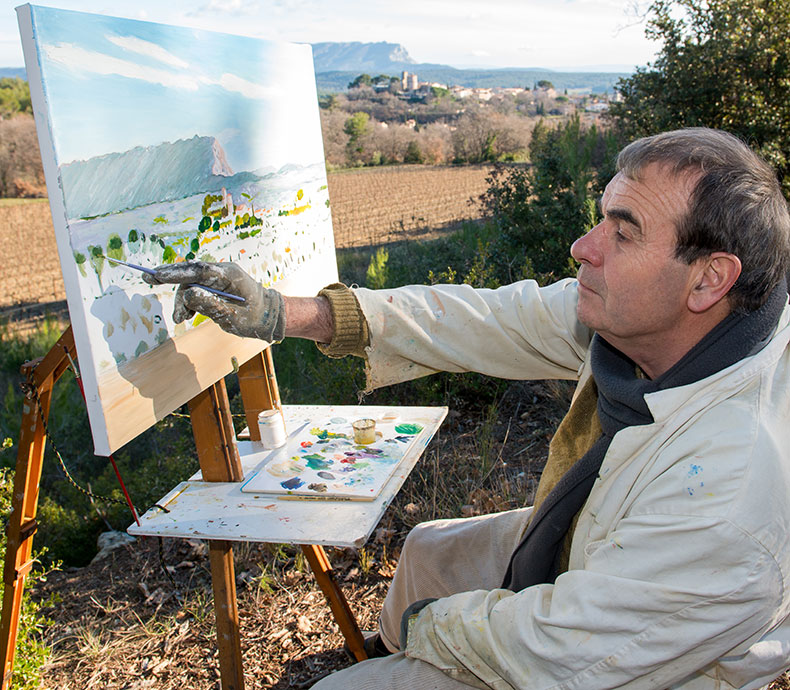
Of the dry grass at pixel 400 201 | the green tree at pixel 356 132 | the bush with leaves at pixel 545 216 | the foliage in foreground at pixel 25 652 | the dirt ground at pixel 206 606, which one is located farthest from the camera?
the green tree at pixel 356 132

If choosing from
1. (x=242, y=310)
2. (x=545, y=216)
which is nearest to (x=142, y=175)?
(x=242, y=310)

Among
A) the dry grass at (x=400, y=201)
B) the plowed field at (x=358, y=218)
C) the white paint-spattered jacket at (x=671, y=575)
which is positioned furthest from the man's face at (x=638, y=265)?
the dry grass at (x=400, y=201)

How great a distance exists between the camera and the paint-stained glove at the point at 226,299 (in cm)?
169

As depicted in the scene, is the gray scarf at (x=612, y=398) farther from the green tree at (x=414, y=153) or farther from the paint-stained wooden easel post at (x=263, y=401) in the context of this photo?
the green tree at (x=414, y=153)

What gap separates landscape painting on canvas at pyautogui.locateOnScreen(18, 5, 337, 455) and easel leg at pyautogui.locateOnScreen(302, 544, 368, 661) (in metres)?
0.68

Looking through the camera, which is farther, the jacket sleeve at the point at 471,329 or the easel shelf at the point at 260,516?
the jacket sleeve at the point at 471,329

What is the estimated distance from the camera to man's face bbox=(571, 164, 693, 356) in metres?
1.47

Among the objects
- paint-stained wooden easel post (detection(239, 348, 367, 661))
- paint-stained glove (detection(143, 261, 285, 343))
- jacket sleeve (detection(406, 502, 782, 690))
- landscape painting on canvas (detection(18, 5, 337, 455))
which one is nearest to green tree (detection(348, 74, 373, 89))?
landscape painting on canvas (detection(18, 5, 337, 455))

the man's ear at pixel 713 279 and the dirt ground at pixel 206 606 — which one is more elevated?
the man's ear at pixel 713 279

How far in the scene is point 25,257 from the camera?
48.8 ft

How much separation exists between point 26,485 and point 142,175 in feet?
2.96

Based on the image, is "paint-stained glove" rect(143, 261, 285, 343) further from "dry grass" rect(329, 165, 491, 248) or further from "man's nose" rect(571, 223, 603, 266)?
"dry grass" rect(329, 165, 491, 248)

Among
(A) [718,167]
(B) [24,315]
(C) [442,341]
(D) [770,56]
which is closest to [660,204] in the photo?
(A) [718,167]

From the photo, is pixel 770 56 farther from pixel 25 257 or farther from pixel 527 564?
pixel 25 257
